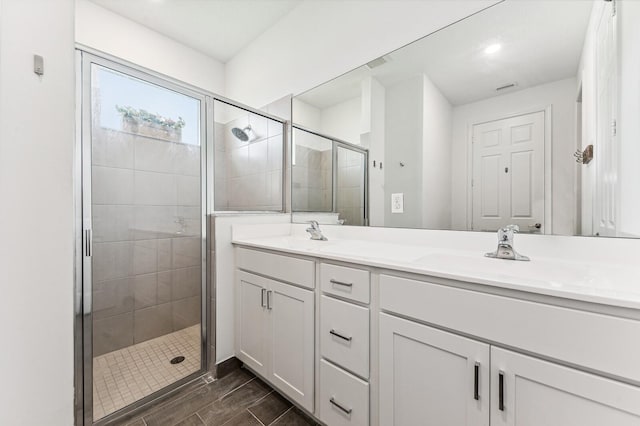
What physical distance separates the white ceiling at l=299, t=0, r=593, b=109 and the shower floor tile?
6.75ft

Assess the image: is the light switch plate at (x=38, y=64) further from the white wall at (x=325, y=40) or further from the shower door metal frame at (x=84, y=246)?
the white wall at (x=325, y=40)

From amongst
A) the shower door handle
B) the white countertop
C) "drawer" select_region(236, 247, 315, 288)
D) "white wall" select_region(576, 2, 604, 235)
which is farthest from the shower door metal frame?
"white wall" select_region(576, 2, 604, 235)

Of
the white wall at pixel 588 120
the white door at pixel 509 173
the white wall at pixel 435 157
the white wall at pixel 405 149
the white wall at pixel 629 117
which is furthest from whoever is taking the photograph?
the white wall at pixel 405 149

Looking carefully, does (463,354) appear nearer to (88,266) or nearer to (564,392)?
(564,392)

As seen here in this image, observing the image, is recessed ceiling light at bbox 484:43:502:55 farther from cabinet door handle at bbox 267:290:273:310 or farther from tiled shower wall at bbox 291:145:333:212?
cabinet door handle at bbox 267:290:273:310

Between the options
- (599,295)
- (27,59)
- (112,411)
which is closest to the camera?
(599,295)

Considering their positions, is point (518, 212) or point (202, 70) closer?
point (518, 212)

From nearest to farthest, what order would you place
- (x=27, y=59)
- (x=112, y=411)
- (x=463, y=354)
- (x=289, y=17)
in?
(x=463, y=354)
(x=27, y=59)
(x=112, y=411)
(x=289, y=17)

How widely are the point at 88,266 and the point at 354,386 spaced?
4.36ft

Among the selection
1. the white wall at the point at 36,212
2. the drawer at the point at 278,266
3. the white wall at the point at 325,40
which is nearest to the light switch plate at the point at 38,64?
the white wall at the point at 36,212

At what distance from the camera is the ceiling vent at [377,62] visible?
1574mm

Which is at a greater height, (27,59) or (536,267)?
(27,59)

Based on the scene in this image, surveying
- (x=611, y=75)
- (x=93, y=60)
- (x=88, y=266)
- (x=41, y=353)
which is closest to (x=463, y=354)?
(x=611, y=75)

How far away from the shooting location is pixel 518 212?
1.15 metres
